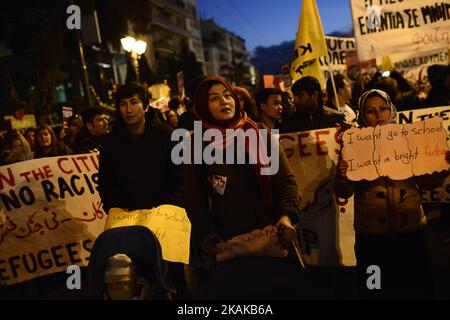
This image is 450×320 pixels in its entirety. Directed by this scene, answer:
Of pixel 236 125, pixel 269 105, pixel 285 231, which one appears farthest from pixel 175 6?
pixel 285 231

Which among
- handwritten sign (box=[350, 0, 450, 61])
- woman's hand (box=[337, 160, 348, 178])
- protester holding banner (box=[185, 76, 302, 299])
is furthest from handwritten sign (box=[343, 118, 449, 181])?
handwritten sign (box=[350, 0, 450, 61])

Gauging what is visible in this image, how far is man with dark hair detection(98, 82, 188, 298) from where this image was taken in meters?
3.46

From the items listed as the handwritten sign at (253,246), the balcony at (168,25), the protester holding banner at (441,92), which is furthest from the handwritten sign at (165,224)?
the balcony at (168,25)

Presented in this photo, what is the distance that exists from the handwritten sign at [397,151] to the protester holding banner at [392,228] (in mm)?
50

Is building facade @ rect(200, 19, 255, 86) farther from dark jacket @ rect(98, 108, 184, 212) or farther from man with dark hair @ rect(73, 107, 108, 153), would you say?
dark jacket @ rect(98, 108, 184, 212)

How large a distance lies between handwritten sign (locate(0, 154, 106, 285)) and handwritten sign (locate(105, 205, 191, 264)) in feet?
4.43

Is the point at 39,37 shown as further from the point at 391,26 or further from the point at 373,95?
the point at 373,95

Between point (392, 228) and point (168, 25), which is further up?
point (168, 25)

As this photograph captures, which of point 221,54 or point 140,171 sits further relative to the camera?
point 221,54

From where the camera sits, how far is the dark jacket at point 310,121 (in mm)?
4355

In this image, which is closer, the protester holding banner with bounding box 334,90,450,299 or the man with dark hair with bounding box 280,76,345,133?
the protester holding banner with bounding box 334,90,450,299

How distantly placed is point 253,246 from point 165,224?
3.39 ft

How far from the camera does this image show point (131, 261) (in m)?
2.78

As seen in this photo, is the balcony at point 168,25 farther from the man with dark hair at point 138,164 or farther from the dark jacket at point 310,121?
the man with dark hair at point 138,164
